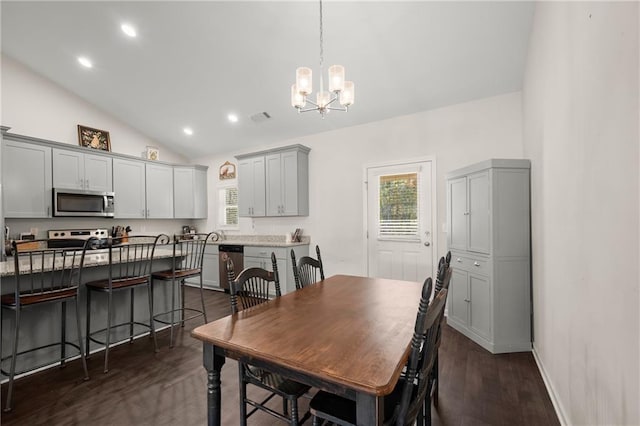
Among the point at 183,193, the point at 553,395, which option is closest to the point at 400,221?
the point at 553,395

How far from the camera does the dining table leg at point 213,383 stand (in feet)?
4.59

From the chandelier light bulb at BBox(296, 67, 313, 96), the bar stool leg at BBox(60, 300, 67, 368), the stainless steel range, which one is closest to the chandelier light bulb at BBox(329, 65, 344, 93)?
the chandelier light bulb at BBox(296, 67, 313, 96)

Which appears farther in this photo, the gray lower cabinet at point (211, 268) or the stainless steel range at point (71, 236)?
the gray lower cabinet at point (211, 268)

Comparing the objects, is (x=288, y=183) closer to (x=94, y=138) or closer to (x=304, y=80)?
(x=304, y=80)

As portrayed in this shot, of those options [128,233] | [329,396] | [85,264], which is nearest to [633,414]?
[329,396]

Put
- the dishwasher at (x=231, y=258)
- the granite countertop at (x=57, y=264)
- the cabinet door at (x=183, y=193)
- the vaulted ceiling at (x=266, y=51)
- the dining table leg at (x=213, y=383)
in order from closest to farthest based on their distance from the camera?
the dining table leg at (x=213, y=383), the granite countertop at (x=57, y=264), the vaulted ceiling at (x=266, y=51), the dishwasher at (x=231, y=258), the cabinet door at (x=183, y=193)

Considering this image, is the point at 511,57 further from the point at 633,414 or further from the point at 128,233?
the point at 128,233

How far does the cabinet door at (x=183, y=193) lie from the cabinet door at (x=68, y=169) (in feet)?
5.18

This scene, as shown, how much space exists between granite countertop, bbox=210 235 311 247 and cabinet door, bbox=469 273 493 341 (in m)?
2.73

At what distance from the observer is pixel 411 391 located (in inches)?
45.4

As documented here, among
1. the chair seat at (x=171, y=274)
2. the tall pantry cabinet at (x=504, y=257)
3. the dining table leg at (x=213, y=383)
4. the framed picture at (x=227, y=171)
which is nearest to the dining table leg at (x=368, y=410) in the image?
the dining table leg at (x=213, y=383)

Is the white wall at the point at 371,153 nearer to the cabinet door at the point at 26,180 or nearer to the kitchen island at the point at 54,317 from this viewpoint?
the kitchen island at the point at 54,317

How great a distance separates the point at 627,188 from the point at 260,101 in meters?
4.15

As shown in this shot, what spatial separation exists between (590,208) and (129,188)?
6078 millimetres
